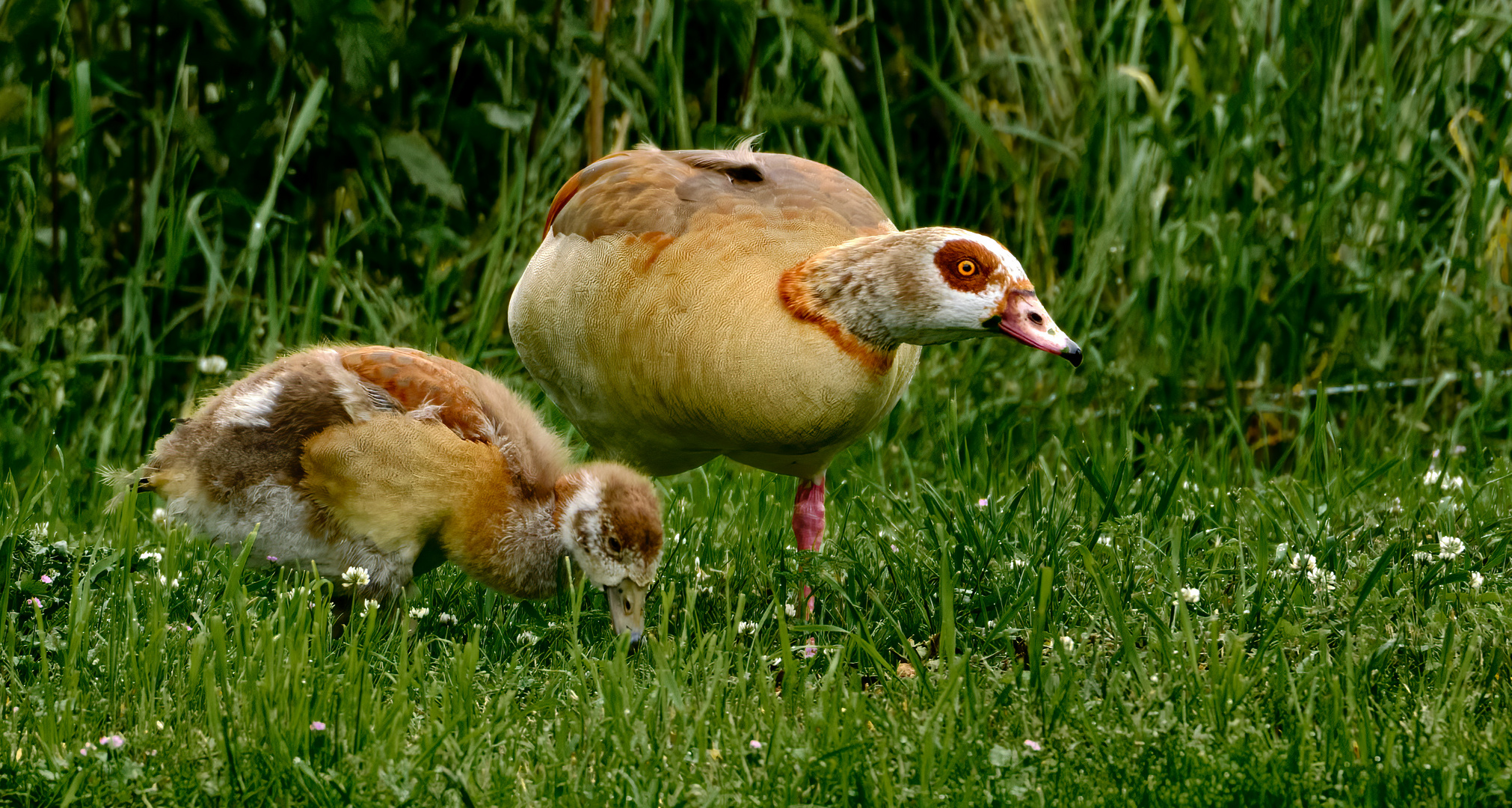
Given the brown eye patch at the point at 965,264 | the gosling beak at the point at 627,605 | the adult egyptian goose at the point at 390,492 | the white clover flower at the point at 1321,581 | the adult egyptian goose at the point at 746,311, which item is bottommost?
the gosling beak at the point at 627,605

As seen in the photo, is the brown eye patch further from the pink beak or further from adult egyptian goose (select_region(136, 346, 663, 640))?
adult egyptian goose (select_region(136, 346, 663, 640))

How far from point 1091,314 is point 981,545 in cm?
261

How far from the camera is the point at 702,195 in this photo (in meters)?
4.45

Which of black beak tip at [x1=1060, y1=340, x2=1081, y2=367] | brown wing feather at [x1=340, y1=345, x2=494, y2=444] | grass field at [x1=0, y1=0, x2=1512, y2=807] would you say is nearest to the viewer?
grass field at [x1=0, y1=0, x2=1512, y2=807]

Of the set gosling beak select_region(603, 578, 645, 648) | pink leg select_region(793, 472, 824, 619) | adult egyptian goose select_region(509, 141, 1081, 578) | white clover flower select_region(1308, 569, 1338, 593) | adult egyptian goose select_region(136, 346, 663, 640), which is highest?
adult egyptian goose select_region(509, 141, 1081, 578)

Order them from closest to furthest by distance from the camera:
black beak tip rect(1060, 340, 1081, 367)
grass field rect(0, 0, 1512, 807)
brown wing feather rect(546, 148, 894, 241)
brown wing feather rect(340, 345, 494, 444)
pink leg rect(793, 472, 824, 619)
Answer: grass field rect(0, 0, 1512, 807) → black beak tip rect(1060, 340, 1081, 367) → brown wing feather rect(340, 345, 494, 444) → brown wing feather rect(546, 148, 894, 241) → pink leg rect(793, 472, 824, 619)

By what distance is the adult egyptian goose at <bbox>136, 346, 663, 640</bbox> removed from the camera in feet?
12.8

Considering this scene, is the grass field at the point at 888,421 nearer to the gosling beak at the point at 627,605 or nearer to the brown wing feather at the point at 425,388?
the gosling beak at the point at 627,605

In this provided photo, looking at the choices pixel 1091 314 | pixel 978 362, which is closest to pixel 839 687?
pixel 978 362

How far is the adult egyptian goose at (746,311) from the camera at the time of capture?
155 inches

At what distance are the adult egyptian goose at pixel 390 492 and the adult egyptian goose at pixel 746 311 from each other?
0.32 m

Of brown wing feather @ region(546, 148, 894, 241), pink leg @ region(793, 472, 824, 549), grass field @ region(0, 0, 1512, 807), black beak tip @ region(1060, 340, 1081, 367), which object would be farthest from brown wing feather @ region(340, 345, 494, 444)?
black beak tip @ region(1060, 340, 1081, 367)

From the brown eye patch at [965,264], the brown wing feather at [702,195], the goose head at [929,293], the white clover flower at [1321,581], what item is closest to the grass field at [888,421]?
the white clover flower at [1321,581]

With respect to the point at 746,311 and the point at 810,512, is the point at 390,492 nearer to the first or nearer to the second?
the point at 746,311
